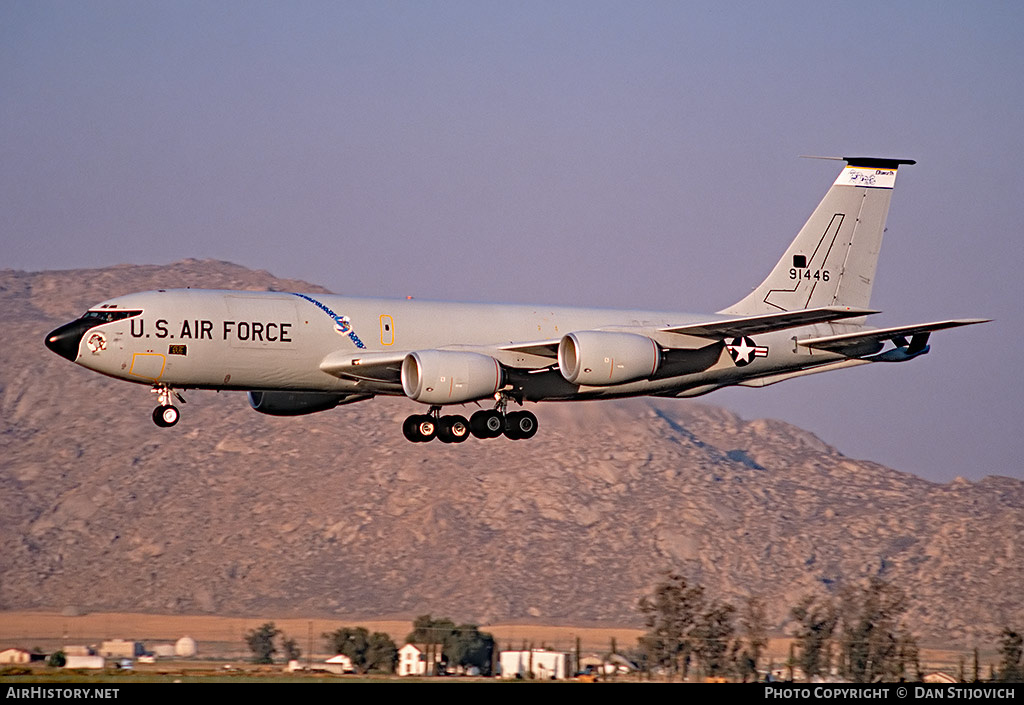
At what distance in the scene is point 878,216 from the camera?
5412 centimetres

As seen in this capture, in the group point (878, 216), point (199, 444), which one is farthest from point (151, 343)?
point (199, 444)

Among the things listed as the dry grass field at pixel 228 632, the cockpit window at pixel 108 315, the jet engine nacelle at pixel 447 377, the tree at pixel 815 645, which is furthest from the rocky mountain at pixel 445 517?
the cockpit window at pixel 108 315

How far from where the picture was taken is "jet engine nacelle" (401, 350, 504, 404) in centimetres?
4362

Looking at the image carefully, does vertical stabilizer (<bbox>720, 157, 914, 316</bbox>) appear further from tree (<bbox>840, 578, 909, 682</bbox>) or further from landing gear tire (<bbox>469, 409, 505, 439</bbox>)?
tree (<bbox>840, 578, 909, 682</bbox>)

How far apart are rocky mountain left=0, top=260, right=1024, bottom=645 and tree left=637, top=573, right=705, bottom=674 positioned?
27.7 m

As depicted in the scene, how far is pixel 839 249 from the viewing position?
53.7m

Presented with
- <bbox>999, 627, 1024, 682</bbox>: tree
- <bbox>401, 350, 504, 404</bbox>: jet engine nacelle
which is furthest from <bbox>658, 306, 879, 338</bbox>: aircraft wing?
<bbox>999, 627, 1024, 682</bbox>: tree

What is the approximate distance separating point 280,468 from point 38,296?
6616 cm

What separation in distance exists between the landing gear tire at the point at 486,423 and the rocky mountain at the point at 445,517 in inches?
2003

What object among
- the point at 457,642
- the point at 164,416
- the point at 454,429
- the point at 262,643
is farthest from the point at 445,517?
the point at 164,416

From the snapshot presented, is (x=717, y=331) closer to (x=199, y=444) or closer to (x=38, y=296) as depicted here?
(x=199, y=444)

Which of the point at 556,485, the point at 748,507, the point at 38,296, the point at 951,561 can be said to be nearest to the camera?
the point at 951,561

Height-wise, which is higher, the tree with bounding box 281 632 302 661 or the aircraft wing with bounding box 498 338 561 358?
the aircraft wing with bounding box 498 338 561 358

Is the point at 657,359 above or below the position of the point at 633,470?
below
